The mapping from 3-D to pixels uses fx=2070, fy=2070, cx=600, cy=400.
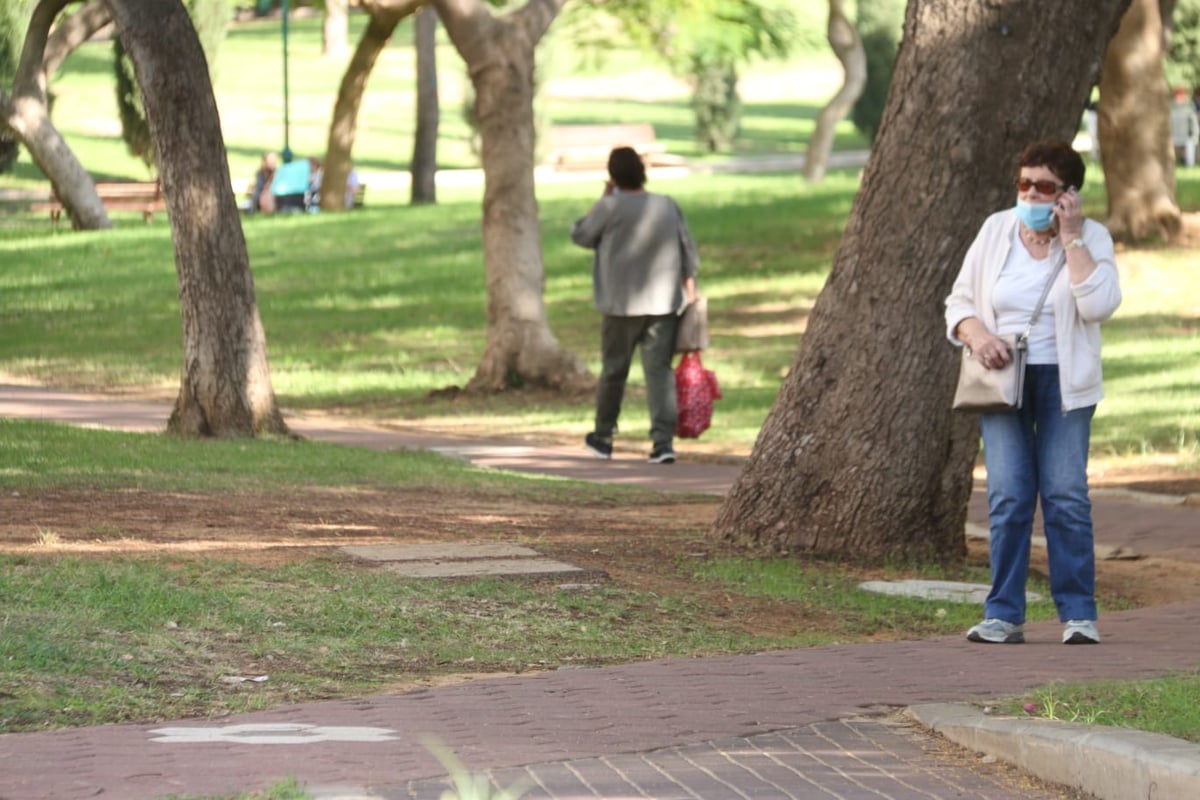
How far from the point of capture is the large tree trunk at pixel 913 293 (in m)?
9.65

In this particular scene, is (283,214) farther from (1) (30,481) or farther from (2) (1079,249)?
(2) (1079,249)

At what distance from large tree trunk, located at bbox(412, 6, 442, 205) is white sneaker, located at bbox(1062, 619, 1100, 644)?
28944 millimetres

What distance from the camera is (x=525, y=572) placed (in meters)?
8.69

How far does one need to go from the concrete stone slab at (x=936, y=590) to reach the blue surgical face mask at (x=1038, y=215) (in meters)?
2.04

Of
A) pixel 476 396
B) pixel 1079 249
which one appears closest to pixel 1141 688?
pixel 1079 249

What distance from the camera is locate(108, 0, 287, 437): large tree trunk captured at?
524 inches

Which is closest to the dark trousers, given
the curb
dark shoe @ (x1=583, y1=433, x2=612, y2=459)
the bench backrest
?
dark shoe @ (x1=583, y1=433, x2=612, y2=459)

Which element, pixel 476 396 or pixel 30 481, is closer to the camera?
pixel 30 481

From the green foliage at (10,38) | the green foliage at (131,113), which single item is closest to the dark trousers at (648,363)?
the green foliage at (10,38)

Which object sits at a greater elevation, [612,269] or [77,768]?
[612,269]

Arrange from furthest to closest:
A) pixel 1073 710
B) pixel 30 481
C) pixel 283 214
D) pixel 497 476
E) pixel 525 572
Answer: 1. pixel 283 214
2. pixel 497 476
3. pixel 30 481
4. pixel 525 572
5. pixel 1073 710

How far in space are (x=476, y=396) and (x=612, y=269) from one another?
5.28 metres

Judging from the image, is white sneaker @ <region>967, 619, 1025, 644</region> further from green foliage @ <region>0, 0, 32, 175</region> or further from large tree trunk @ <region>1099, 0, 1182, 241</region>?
large tree trunk @ <region>1099, 0, 1182, 241</region>

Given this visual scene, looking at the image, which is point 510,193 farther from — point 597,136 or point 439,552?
→ point 597,136
